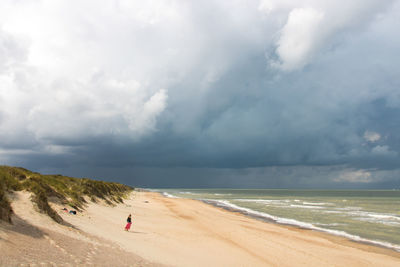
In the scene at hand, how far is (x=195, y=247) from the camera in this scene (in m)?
16.3

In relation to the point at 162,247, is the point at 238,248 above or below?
below

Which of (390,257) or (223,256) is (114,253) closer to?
(223,256)

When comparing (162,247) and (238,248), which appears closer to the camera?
(162,247)

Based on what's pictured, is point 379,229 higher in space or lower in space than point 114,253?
lower

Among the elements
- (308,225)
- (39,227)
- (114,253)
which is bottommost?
(308,225)

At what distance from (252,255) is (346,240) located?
12.3 metres

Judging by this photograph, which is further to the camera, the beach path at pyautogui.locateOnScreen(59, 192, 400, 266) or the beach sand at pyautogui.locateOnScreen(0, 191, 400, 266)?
the beach path at pyautogui.locateOnScreen(59, 192, 400, 266)

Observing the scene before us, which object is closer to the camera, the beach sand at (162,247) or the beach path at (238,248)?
the beach sand at (162,247)

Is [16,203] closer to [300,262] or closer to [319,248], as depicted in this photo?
[300,262]

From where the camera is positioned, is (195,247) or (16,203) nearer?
(16,203)

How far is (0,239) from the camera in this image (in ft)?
26.1

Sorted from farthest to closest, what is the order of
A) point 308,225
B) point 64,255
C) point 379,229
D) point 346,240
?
point 308,225 < point 379,229 < point 346,240 < point 64,255

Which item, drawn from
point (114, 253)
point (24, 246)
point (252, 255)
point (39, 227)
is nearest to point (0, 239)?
point (24, 246)

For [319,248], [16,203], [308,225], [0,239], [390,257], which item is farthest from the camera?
[308,225]
